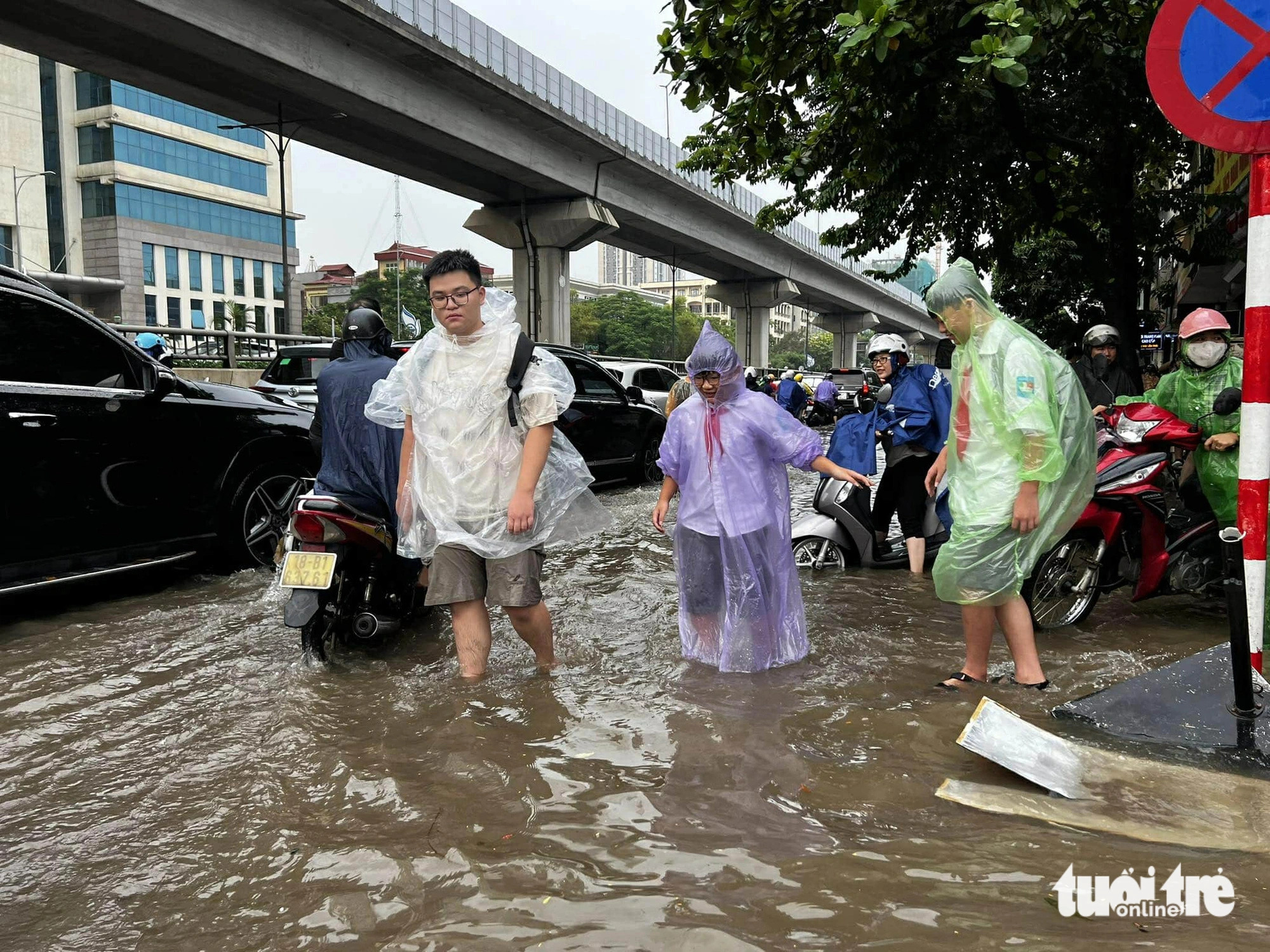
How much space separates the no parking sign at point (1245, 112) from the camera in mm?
3008

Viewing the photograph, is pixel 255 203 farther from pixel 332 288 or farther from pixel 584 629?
pixel 584 629

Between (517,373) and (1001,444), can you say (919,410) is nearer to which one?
(1001,444)

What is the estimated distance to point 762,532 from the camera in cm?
430

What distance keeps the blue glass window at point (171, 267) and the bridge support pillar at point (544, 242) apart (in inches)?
1984

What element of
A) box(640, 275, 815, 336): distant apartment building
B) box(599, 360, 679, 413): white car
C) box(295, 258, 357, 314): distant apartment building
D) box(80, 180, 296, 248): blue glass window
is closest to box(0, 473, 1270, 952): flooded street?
box(599, 360, 679, 413): white car

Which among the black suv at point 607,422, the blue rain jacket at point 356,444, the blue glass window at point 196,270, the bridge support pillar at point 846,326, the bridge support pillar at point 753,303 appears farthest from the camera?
the blue glass window at point 196,270

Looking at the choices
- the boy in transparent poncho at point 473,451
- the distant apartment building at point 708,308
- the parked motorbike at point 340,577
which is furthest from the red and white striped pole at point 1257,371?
the distant apartment building at point 708,308

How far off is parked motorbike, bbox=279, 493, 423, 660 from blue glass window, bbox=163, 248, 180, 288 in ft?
249

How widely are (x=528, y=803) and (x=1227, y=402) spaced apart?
3718 millimetres

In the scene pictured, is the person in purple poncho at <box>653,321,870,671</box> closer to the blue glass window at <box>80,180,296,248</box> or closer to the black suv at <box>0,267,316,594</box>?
the black suv at <box>0,267,316,594</box>

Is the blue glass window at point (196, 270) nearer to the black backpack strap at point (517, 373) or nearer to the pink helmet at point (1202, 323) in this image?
the black backpack strap at point (517, 373)

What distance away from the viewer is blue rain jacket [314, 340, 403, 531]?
454cm

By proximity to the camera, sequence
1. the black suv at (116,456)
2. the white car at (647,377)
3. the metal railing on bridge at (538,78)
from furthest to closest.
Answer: the metal railing on bridge at (538,78)
the white car at (647,377)
the black suv at (116,456)

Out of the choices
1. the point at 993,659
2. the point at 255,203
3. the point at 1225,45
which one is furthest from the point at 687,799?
the point at 255,203
